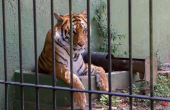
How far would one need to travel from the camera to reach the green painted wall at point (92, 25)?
438 centimetres

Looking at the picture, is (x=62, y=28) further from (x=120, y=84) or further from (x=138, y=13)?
(x=138, y=13)

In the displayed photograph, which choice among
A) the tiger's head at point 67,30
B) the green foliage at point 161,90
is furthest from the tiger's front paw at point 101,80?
the green foliage at point 161,90

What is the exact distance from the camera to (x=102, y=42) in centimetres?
585

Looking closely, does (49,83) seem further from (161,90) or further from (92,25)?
(92,25)

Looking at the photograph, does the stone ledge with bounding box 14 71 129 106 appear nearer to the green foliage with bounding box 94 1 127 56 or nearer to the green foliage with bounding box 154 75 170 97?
the green foliage with bounding box 154 75 170 97

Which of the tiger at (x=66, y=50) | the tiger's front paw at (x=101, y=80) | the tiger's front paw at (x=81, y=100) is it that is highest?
the tiger at (x=66, y=50)

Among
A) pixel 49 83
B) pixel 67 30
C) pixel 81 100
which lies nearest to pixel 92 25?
pixel 67 30

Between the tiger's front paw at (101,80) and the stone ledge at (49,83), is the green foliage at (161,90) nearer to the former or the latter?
the stone ledge at (49,83)

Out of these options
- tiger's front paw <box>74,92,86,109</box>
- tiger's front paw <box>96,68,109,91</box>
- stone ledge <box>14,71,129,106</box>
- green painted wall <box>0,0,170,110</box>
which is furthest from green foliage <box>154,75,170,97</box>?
green painted wall <box>0,0,170,110</box>

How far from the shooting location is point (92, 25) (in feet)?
18.6

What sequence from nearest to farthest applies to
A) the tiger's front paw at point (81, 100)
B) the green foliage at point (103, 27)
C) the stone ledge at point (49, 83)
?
1. the tiger's front paw at point (81, 100)
2. the stone ledge at point (49, 83)
3. the green foliage at point (103, 27)

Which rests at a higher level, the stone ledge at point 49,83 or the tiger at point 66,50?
the tiger at point 66,50

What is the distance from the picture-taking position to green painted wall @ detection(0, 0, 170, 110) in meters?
4.38

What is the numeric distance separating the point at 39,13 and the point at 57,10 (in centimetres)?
39
